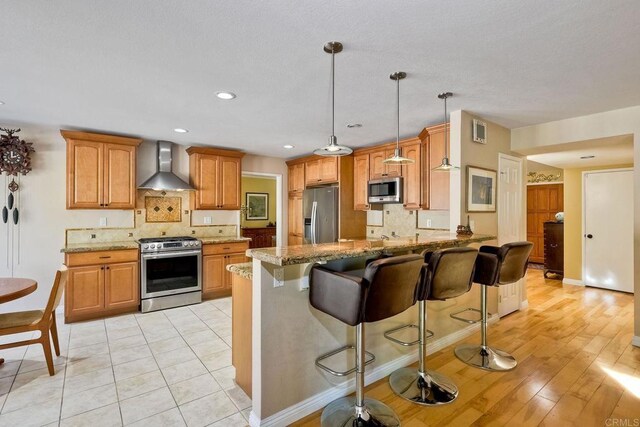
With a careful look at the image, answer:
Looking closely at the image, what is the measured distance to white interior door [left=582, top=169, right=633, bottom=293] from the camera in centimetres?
493

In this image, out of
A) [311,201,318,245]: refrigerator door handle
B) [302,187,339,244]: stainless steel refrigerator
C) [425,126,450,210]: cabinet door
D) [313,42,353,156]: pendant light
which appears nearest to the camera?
[313,42,353,156]: pendant light

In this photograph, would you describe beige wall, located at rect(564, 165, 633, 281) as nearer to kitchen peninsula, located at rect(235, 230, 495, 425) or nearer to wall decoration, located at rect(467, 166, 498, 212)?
wall decoration, located at rect(467, 166, 498, 212)

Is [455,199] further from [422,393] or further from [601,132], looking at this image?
[422,393]

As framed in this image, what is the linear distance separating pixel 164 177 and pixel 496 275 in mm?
4263

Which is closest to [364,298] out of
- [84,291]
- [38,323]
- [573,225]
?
[38,323]

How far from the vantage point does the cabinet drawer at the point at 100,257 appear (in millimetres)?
3639

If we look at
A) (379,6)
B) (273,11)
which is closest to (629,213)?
(379,6)

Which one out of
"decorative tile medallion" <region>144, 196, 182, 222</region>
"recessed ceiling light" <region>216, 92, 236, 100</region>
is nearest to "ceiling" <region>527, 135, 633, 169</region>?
"recessed ceiling light" <region>216, 92, 236, 100</region>

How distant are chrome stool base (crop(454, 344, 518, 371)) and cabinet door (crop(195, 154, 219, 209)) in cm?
385

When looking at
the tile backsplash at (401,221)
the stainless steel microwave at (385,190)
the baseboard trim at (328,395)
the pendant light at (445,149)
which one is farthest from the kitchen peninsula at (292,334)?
the tile backsplash at (401,221)

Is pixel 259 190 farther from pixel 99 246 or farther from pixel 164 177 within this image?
pixel 99 246

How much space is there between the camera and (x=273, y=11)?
5.25ft

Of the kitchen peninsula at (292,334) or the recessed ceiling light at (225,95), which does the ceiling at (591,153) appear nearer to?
the kitchen peninsula at (292,334)

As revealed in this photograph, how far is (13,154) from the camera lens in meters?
3.65
